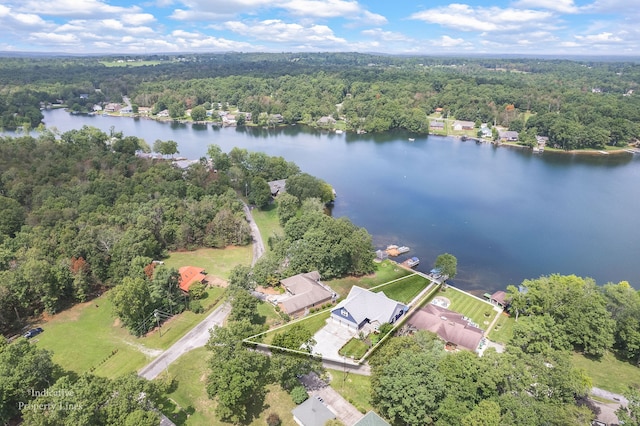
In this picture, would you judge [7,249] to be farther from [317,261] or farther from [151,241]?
[317,261]

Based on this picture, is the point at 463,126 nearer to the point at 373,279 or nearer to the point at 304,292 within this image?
the point at 373,279

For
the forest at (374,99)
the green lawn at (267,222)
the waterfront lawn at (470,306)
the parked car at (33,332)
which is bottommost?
the parked car at (33,332)

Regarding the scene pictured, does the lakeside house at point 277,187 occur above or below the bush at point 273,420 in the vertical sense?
above

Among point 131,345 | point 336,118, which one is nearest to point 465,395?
point 131,345

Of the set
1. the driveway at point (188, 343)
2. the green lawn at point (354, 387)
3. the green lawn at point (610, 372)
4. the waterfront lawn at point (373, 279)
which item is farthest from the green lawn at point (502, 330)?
the driveway at point (188, 343)

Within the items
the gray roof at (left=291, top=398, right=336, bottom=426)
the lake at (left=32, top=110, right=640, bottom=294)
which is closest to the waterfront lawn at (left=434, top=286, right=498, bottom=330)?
the lake at (left=32, top=110, right=640, bottom=294)

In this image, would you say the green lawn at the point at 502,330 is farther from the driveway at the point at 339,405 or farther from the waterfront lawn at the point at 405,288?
the driveway at the point at 339,405

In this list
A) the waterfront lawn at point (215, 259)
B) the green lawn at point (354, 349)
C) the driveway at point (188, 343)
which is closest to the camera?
the driveway at point (188, 343)

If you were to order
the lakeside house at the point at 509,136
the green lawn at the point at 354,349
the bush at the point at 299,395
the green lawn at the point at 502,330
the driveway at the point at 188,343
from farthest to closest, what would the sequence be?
the lakeside house at the point at 509,136, the green lawn at the point at 502,330, the green lawn at the point at 354,349, the driveway at the point at 188,343, the bush at the point at 299,395
